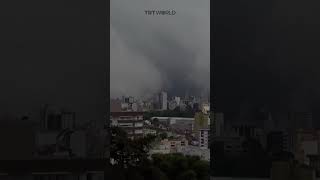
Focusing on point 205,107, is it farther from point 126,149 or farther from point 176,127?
point 126,149

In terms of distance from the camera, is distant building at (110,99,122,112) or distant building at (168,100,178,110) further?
distant building at (168,100,178,110)

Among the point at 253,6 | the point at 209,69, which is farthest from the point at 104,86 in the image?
the point at 253,6

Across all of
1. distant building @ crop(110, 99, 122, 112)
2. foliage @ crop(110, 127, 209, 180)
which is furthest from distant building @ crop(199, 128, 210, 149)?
distant building @ crop(110, 99, 122, 112)

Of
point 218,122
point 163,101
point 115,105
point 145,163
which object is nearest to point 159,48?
point 163,101

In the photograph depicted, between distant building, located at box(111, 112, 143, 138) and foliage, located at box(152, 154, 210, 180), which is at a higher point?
distant building, located at box(111, 112, 143, 138)

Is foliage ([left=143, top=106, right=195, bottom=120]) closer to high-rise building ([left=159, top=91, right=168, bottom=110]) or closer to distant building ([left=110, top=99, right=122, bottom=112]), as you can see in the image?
high-rise building ([left=159, top=91, right=168, bottom=110])

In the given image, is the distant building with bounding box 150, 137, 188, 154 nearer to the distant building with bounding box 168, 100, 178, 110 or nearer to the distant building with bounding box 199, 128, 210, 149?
the distant building with bounding box 199, 128, 210, 149

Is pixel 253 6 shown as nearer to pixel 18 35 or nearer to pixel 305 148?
pixel 305 148

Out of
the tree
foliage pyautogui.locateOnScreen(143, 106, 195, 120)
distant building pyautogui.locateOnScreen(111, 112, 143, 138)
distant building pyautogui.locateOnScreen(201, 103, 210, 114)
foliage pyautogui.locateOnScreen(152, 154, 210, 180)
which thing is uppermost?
distant building pyautogui.locateOnScreen(201, 103, 210, 114)

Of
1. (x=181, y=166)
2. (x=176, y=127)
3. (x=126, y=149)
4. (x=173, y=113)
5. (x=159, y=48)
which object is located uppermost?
(x=159, y=48)
